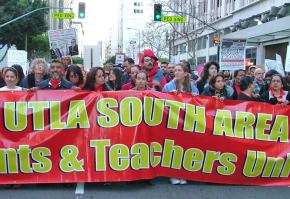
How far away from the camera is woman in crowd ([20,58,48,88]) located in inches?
343

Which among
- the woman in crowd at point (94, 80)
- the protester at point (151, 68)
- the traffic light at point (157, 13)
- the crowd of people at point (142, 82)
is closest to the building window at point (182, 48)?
the traffic light at point (157, 13)

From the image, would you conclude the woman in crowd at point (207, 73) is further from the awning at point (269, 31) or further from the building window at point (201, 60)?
the building window at point (201, 60)

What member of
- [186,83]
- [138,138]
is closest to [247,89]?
[186,83]

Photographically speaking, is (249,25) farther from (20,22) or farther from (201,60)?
(201,60)

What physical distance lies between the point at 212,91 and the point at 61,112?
2.55m

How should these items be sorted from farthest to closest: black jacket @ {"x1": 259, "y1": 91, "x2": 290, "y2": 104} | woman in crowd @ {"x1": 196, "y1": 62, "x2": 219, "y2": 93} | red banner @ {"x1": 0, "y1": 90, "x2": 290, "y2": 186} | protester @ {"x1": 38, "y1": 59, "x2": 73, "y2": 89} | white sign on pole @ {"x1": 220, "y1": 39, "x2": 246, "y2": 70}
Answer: white sign on pole @ {"x1": 220, "y1": 39, "x2": 246, "y2": 70} → woman in crowd @ {"x1": 196, "y1": 62, "x2": 219, "y2": 93} → black jacket @ {"x1": 259, "y1": 91, "x2": 290, "y2": 104} → protester @ {"x1": 38, "y1": 59, "x2": 73, "y2": 89} → red banner @ {"x1": 0, "y1": 90, "x2": 290, "y2": 186}

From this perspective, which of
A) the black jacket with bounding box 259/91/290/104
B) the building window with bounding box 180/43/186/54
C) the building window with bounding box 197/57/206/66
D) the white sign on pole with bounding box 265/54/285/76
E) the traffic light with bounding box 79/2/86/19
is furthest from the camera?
the building window with bounding box 180/43/186/54

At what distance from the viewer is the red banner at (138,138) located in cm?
690

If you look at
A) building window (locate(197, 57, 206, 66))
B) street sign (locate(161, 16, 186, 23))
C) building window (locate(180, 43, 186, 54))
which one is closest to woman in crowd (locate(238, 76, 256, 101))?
street sign (locate(161, 16, 186, 23))

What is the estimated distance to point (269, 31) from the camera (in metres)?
28.9

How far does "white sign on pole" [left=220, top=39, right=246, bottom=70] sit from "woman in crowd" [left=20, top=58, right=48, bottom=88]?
5.98 m

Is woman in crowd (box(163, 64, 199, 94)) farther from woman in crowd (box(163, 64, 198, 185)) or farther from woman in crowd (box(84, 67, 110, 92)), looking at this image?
woman in crowd (box(84, 67, 110, 92))

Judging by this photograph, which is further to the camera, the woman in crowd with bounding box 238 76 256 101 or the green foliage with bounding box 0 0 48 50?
the green foliage with bounding box 0 0 48 50

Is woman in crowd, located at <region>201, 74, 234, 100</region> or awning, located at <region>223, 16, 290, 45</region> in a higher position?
awning, located at <region>223, 16, 290, 45</region>
